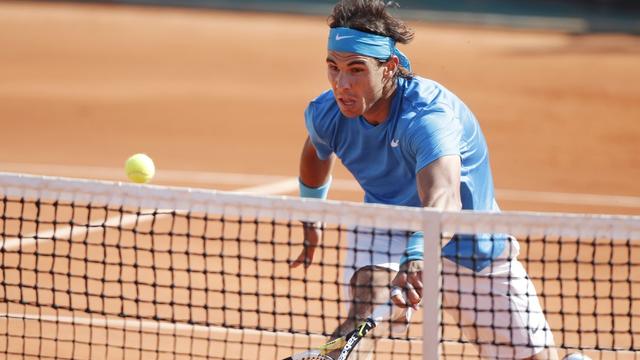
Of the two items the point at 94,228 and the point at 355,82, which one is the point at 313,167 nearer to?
the point at 355,82

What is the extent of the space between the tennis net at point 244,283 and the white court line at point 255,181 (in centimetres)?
169

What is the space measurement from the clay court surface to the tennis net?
245 mm

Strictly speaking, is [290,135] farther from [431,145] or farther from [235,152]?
[431,145]

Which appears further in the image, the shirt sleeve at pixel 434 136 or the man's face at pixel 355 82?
the man's face at pixel 355 82

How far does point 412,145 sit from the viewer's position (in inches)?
205

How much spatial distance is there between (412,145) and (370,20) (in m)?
0.75

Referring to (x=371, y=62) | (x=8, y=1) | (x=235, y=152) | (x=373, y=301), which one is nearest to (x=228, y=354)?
(x=373, y=301)

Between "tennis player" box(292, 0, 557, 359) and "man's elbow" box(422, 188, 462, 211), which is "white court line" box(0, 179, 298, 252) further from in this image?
"man's elbow" box(422, 188, 462, 211)

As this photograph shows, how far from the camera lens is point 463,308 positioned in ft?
18.0

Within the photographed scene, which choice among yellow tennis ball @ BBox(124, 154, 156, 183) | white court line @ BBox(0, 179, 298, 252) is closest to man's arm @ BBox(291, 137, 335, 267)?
yellow tennis ball @ BBox(124, 154, 156, 183)

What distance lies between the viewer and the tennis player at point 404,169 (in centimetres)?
534

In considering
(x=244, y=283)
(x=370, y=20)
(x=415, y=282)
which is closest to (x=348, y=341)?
(x=415, y=282)

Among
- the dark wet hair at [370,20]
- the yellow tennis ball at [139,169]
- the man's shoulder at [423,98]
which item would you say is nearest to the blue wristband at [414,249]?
the man's shoulder at [423,98]

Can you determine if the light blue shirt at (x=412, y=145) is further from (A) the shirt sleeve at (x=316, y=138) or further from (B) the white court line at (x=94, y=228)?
(B) the white court line at (x=94, y=228)
